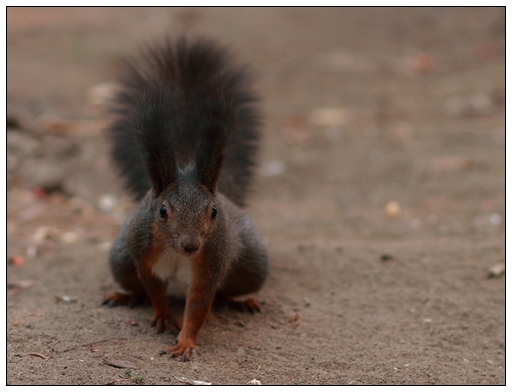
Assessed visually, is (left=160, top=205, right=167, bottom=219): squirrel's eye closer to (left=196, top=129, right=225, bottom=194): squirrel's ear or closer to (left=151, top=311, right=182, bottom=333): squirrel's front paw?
(left=196, top=129, right=225, bottom=194): squirrel's ear

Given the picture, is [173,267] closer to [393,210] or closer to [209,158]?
[209,158]

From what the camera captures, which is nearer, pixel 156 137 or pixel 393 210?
pixel 156 137

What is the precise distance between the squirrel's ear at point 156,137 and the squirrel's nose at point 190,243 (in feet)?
1.02

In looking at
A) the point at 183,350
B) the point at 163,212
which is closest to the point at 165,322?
the point at 183,350

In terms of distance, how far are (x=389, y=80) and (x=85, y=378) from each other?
7.53 metres

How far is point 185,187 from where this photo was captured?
9.04 feet

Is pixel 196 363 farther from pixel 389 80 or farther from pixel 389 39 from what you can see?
pixel 389 39

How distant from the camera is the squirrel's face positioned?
103 inches

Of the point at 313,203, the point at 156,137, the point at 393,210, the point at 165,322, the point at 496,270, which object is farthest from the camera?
the point at 313,203

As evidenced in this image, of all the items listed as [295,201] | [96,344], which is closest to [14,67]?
[295,201]

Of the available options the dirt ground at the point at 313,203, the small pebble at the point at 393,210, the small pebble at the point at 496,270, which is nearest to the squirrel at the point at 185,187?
the dirt ground at the point at 313,203

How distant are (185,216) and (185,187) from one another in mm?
153

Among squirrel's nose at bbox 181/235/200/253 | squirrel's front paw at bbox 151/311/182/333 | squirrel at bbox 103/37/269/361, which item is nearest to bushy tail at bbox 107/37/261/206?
squirrel at bbox 103/37/269/361

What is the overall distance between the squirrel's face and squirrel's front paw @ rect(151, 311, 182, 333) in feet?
1.54
